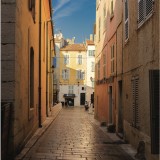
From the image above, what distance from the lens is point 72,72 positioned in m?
75.8

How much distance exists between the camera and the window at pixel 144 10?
9425 mm

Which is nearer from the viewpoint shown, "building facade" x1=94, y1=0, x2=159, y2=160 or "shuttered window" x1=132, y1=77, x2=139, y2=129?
"building facade" x1=94, y1=0, x2=159, y2=160

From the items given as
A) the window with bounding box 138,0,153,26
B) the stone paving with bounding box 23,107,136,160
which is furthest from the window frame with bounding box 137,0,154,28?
the stone paving with bounding box 23,107,136,160

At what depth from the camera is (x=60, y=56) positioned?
250ft

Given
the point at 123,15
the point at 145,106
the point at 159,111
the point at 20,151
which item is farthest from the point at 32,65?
the point at 159,111

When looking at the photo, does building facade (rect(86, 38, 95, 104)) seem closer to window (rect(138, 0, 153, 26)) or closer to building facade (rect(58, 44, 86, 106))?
building facade (rect(58, 44, 86, 106))

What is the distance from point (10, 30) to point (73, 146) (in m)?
4.70

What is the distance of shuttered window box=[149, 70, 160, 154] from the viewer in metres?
7.52

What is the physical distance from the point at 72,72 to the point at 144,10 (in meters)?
65.8

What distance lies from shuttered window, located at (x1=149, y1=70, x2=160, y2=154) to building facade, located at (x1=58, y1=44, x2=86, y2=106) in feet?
222

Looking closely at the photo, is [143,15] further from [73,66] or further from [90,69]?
[73,66]

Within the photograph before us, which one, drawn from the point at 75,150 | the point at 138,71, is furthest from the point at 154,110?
the point at 75,150

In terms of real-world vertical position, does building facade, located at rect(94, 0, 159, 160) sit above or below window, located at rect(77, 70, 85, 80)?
below

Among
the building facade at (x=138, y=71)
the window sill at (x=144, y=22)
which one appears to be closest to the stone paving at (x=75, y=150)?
the building facade at (x=138, y=71)
